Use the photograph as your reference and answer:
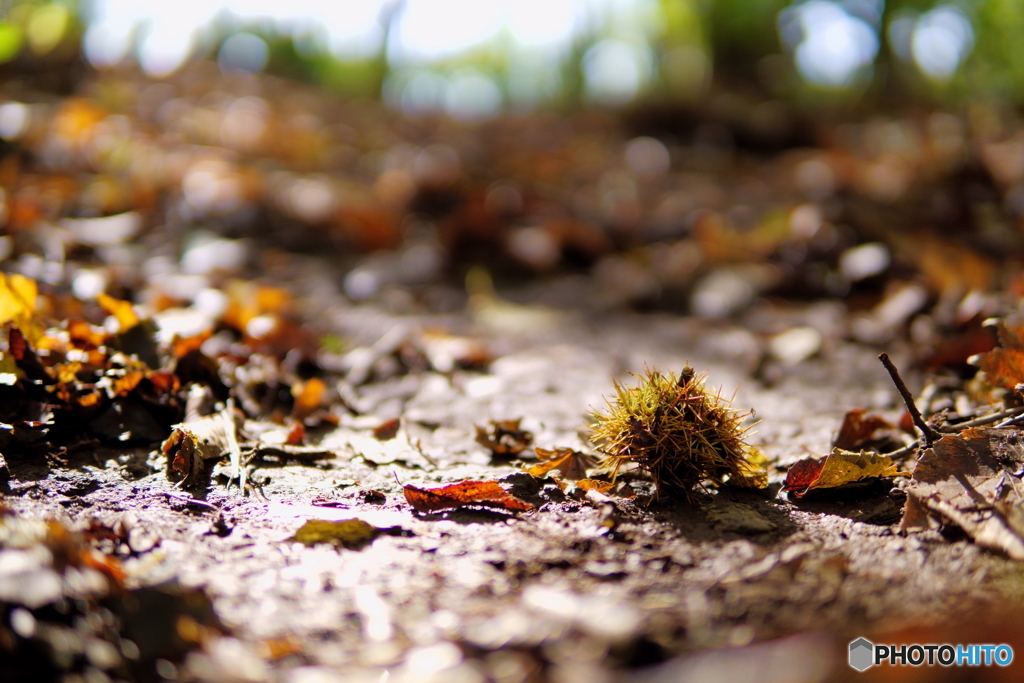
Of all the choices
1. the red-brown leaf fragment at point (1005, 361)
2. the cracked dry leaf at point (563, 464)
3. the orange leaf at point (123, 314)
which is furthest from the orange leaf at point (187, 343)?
the red-brown leaf fragment at point (1005, 361)

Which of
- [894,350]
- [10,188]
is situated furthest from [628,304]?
[10,188]

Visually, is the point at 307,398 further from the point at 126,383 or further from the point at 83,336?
the point at 83,336

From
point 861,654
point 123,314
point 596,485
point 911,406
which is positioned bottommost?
point 861,654

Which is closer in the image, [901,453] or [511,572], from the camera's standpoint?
[511,572]

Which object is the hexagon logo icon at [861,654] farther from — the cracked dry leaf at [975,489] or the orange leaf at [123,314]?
the orange leaf at [123,314]

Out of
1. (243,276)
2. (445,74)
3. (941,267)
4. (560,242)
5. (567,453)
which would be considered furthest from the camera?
(445,74)

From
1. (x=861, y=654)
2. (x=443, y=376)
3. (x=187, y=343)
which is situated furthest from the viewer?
(x=443, y=376)

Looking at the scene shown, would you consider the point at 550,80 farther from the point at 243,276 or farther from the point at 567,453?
the point at 567,453

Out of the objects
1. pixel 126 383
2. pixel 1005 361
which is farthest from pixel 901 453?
pixel 126 383
